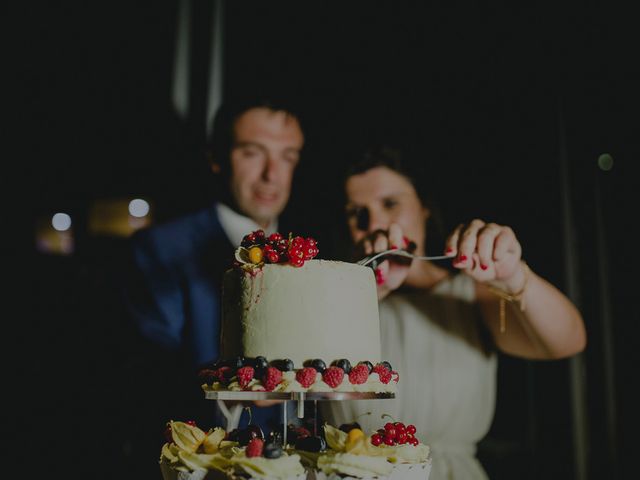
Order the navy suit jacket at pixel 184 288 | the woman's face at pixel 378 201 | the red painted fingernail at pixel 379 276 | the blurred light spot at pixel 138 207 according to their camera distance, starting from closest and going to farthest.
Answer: the red painted fingernail at pixel 379 276 → the woman's face at pixel 378 201 → the navy suit jacket at pixel 184 288 → the blurred light spot at pixel 138 207

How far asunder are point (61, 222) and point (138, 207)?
0.68 meters

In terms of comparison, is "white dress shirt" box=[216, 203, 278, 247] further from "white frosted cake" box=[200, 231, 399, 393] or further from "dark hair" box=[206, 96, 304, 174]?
"white frosted cake" box=[200, 231, 399, 393]

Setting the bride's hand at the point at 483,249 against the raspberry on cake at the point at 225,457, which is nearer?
the raspberry on cake at the point at 225,457

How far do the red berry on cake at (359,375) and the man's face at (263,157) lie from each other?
56.4 inches

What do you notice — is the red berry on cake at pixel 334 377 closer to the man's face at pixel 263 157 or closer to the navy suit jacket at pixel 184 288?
the navy suit jacket at pixel 184 288

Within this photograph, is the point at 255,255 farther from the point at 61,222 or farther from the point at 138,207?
the point at 61,222

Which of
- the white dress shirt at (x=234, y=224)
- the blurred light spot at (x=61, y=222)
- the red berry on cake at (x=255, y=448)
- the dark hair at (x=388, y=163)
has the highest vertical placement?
the blurred light spot at (x=61, y=222)

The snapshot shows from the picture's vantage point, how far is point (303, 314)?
52.6 inches

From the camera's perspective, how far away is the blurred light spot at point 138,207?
462cm

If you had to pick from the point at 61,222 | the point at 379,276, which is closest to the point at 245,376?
the point at 379,276

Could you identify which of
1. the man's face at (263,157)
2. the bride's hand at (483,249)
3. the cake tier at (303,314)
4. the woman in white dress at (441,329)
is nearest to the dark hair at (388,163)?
the woman in white dress at (441,329)

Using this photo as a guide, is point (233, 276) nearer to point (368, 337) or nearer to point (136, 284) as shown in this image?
point (368, 337)

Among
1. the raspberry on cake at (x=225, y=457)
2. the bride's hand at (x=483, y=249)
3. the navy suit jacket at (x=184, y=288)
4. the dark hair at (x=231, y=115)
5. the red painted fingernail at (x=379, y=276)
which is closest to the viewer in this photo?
the raspberry on cake at (x=225, y=457)

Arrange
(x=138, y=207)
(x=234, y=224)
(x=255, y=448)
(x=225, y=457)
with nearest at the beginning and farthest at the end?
1. (x=255, y=448)
2. (x=225, y=457)
3. (x=234, y=224)
4. (x=138, y=207)
